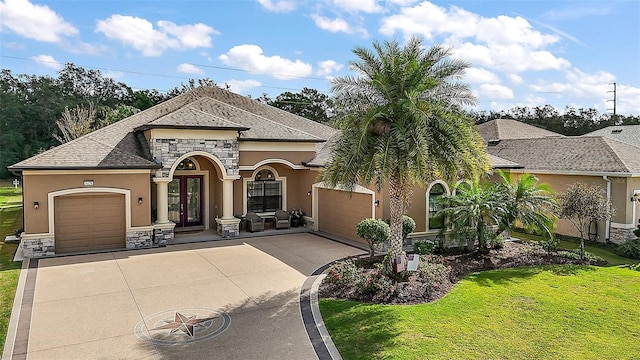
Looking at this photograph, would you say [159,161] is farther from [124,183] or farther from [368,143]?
[368,143]

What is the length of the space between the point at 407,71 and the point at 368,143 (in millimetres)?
2104

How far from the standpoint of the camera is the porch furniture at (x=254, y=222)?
65.4ft

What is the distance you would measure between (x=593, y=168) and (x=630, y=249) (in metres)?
4.00

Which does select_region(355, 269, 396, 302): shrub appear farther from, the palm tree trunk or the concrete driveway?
the concrete driveway

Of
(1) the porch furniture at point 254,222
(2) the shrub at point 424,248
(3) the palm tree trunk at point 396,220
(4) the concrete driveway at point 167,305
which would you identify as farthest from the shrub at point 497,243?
(1) the porch furniture at point 254,222

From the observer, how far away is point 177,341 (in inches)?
322

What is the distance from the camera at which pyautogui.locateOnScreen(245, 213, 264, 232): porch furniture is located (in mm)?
19941

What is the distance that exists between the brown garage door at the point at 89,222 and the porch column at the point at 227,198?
4.25m

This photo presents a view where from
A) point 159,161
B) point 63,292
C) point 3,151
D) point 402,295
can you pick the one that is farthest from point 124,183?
point 3,151

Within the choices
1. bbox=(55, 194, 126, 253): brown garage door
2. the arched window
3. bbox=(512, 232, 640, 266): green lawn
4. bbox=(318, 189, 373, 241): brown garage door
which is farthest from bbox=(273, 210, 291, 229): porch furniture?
bbox=(512, 232, 640, 266): green lawn

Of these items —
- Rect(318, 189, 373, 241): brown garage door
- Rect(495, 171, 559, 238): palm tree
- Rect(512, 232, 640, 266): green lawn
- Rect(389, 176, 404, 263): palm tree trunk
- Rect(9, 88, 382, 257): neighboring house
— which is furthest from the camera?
Rect(318, 189, 373, 241): brown garage door

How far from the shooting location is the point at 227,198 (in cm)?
1909

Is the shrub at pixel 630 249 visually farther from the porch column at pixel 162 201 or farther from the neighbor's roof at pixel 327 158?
the porch column at pixel 162 201

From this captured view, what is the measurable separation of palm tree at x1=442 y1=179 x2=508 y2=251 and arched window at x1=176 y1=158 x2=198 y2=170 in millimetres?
12133
